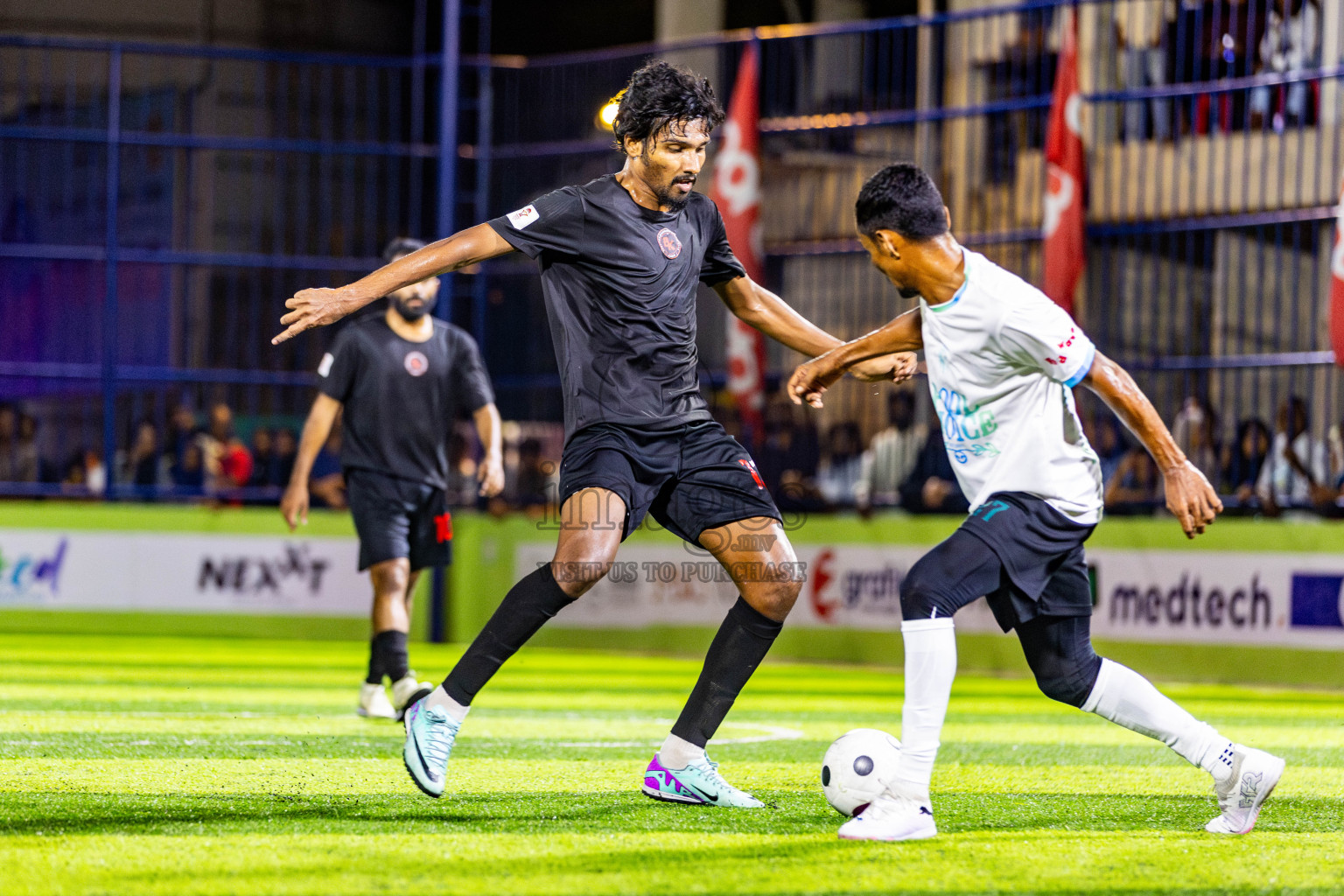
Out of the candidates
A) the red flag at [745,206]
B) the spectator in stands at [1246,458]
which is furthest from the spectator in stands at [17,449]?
the spectator in stands at [1246,458]

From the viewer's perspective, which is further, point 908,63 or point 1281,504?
point 908,63

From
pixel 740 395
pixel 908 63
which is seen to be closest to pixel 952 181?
pixel 908 63

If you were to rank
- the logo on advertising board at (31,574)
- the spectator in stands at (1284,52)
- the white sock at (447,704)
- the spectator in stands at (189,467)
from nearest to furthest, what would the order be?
the white sock at (447,704) → the spectator in stands at (1284,52) → the logo on advertising board at (31,574) → the spectator in stands at (189,467)

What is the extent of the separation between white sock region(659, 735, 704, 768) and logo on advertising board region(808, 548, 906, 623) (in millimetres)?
6943

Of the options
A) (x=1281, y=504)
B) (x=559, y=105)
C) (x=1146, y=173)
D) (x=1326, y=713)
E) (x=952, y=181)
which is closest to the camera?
(x=1326, y=713)

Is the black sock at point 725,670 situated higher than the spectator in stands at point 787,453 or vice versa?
the spectator in stands at point 787,453

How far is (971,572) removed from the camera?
4.40 metres

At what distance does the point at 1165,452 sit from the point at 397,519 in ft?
13.8

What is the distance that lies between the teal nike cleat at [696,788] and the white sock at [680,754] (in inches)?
0.5

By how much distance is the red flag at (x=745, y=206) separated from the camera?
12.9 m

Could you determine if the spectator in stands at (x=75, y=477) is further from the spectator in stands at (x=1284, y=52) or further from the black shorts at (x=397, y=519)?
the spectator in stands at (x=1284, y=52)

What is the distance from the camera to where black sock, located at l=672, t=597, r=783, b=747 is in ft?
16.5

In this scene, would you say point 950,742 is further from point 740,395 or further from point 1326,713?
point 740,395

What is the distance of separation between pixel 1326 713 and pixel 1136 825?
14.9 ft
